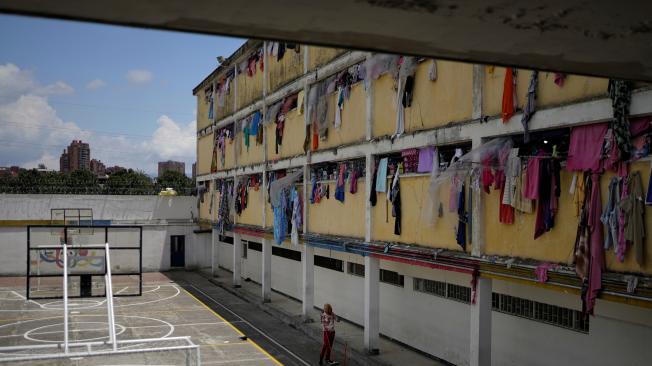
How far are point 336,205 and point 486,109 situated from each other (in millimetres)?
7489

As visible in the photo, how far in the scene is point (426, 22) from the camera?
475cm

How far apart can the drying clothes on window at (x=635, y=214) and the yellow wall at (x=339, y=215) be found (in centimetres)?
862

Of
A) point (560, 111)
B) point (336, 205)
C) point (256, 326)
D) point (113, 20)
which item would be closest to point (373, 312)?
point (336, 205)

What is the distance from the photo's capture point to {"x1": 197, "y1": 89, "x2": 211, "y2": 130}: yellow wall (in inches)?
1449

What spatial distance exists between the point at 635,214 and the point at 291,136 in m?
14.5

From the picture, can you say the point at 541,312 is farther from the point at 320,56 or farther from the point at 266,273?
the point at 266,273

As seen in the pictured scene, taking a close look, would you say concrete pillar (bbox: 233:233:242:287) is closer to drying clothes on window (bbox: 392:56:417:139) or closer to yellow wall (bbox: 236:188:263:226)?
yellow wall (bbox: 236:188:263:226)

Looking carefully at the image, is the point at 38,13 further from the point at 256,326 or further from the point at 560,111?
the point at 256,326

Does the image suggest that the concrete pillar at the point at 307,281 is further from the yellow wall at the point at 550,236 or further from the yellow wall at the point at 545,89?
the yellow wall at the point at 545,89

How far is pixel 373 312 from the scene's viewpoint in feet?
53.4

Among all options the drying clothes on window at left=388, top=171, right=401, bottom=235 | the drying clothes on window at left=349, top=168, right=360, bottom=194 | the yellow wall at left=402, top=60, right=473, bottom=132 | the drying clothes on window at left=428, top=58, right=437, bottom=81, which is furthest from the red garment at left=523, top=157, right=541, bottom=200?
the drying clothes on window at left=349, top=168, right=360, bottom=194

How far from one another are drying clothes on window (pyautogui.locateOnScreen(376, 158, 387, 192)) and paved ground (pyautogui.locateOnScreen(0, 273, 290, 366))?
5.04m

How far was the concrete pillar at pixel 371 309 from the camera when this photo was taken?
16219 millimetres

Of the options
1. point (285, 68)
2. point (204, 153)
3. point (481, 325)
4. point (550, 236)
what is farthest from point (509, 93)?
point (204, 153)
